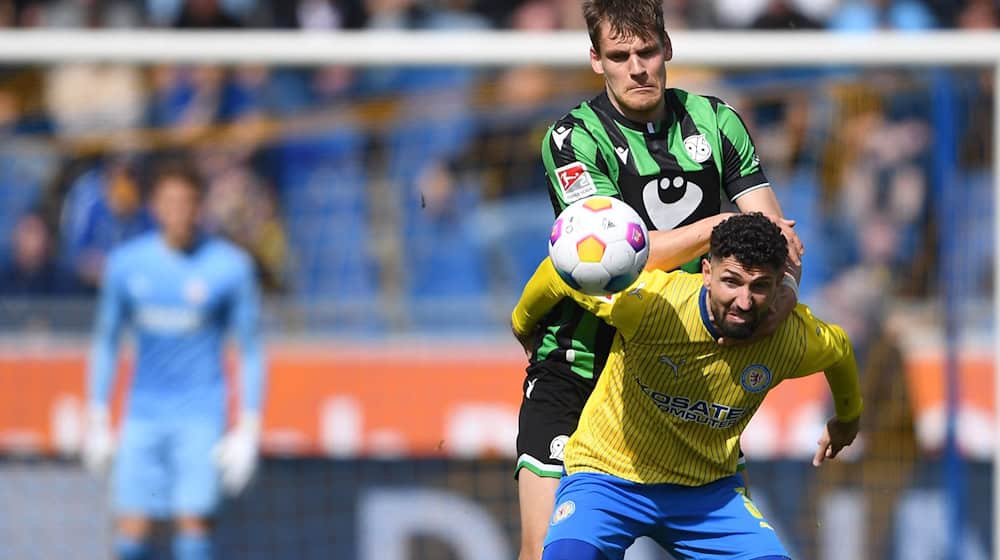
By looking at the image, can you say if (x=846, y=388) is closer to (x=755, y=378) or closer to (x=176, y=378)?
(x=755, y=378)

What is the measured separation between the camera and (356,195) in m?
9.12

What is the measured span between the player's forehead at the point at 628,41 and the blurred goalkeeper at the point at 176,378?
4.45 metres

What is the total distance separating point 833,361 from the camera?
447 centimetres

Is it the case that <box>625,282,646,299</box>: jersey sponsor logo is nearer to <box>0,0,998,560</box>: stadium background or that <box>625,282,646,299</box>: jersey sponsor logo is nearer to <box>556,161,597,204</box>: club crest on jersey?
<box>556,161,597,204</box>: club crest on jersey

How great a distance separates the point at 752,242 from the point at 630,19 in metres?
0.82

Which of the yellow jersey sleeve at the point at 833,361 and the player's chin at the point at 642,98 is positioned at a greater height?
the player's chin at the point at 642,98

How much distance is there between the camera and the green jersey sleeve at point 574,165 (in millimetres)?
4363

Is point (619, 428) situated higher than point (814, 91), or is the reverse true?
point (814, 91)

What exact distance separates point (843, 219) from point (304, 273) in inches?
131

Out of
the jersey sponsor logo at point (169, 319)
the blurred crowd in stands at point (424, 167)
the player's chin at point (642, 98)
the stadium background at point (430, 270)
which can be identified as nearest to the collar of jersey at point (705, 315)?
the player's chin at point (642, 98)

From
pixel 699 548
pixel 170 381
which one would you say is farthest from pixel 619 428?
pixel 170 381

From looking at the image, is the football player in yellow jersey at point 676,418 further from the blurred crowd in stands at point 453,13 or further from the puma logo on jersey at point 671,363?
Answer: the blurred crowd in stands at point 453,13

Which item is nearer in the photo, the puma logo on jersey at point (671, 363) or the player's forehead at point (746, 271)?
the player's forehead at point (746, 271)

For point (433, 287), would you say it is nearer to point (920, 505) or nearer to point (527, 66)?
point (527, 66)
